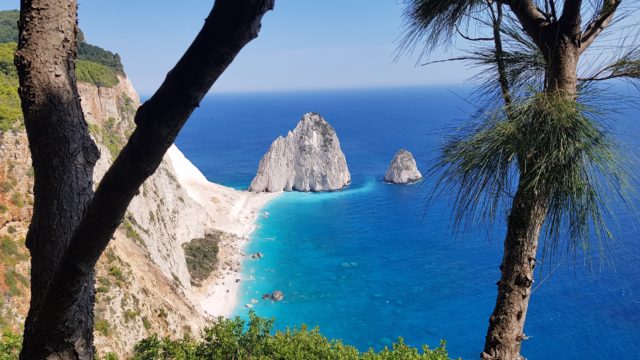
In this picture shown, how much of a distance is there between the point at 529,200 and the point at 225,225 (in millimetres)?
40423

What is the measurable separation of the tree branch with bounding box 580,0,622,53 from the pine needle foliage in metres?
0.45

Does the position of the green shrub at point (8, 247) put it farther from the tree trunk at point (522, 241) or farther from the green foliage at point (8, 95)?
the tree trunk at point (522, 241)

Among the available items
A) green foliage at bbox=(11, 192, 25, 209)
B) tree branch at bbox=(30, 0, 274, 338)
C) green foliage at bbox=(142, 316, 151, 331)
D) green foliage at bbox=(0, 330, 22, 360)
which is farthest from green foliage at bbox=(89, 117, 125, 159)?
tree branch at bbox=(30, 0, 274, 338)

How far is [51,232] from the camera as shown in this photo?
6.50 ft

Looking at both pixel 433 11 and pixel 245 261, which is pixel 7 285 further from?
pixel 245 261

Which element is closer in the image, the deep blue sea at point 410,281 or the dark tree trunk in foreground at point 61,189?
the dark tree trunk in foreground at point 61,189

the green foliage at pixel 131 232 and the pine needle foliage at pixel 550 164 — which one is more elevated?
the pine needle foliage at pixel 550 164

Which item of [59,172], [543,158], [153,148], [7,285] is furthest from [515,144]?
[7,285]

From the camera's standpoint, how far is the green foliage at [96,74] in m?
27.2

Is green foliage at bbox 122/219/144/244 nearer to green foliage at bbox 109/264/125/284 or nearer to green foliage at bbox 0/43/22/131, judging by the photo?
green foliage at bbox 109/264/125/284

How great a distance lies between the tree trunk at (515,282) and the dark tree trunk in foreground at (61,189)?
197 cm

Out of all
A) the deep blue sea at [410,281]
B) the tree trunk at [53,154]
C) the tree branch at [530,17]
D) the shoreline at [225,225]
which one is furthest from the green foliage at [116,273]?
the tree branch at [530,17]

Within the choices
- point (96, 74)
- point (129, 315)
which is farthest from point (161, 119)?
point (96, 74)

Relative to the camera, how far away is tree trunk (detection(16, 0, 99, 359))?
1.88m
